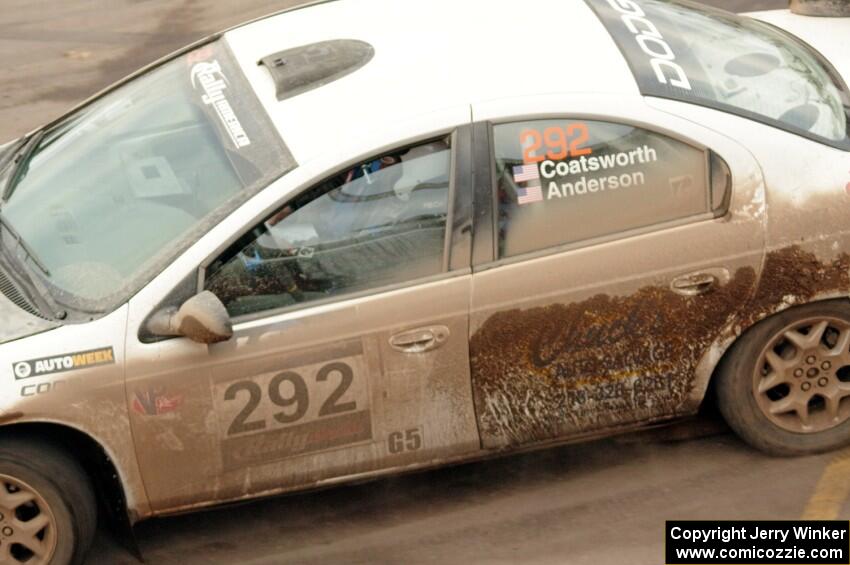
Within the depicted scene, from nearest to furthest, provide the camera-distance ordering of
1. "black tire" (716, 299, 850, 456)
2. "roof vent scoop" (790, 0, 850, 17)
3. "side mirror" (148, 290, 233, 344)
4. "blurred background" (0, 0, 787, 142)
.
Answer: "side mirror" (148, 290, 233, 344), "black tire" (716, 299, 850, 456), "roof vent scoop" (790, 0, 850, 17), "blurred background" (0, 0, 787, 142)

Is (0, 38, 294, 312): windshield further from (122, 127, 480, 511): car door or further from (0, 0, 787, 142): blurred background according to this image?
(0, 0, 787, 142): blurred background

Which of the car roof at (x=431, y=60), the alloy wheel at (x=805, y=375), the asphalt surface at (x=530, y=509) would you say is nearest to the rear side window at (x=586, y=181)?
the car roof at (x=431, y=60)

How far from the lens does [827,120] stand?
5.36 meters

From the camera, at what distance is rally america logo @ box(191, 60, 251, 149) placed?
16.8 feet

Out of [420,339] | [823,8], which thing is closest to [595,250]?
[420,339]

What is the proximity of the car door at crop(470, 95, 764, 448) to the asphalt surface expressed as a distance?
0.40 metres

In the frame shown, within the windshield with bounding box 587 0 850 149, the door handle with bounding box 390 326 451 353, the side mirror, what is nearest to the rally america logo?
the side mirror

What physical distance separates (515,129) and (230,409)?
4.74 feet

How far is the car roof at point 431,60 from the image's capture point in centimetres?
501

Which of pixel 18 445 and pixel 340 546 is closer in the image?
pixel 18 445

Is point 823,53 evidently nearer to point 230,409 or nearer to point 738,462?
point 738,462

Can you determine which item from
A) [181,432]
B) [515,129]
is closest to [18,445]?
[181,432]

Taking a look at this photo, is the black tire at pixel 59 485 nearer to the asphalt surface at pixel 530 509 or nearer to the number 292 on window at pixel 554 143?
the asphalt surface at pixel 530 509

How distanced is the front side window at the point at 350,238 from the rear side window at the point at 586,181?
25 centimetres
